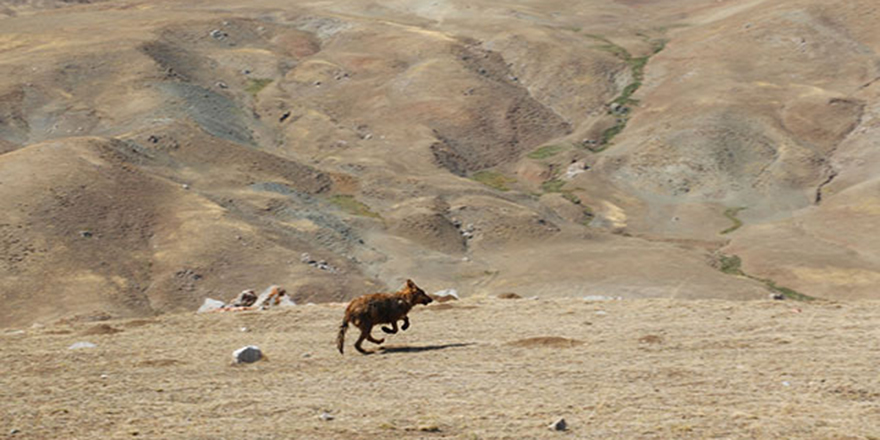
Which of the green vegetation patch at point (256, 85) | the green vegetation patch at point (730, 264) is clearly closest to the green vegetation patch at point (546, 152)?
the green vegetation patch at point (256, 85)

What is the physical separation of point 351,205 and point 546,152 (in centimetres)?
3367

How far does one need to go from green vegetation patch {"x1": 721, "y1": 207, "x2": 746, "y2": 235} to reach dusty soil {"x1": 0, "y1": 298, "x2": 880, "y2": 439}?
71806mm

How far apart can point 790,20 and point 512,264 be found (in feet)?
258

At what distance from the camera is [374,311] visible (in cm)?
2503

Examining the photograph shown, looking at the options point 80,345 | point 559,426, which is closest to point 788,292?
point 80,345

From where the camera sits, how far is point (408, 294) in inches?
1011

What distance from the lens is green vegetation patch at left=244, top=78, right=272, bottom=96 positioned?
13588 centimetres

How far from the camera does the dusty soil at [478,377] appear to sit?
57.9ft

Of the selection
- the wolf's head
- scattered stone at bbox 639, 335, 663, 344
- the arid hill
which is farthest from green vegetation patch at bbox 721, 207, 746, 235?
the wolf's head

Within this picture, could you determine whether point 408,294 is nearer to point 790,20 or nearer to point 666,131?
point 666,131

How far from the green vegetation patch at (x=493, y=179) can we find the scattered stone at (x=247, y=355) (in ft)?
310

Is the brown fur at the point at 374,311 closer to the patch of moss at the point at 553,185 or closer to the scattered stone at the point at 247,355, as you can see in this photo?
the scattered stone at the point at 247,355

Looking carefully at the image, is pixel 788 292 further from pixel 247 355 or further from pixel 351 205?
pixel 247 355

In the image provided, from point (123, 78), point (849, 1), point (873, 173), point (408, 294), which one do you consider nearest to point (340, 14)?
point (123, 78)
